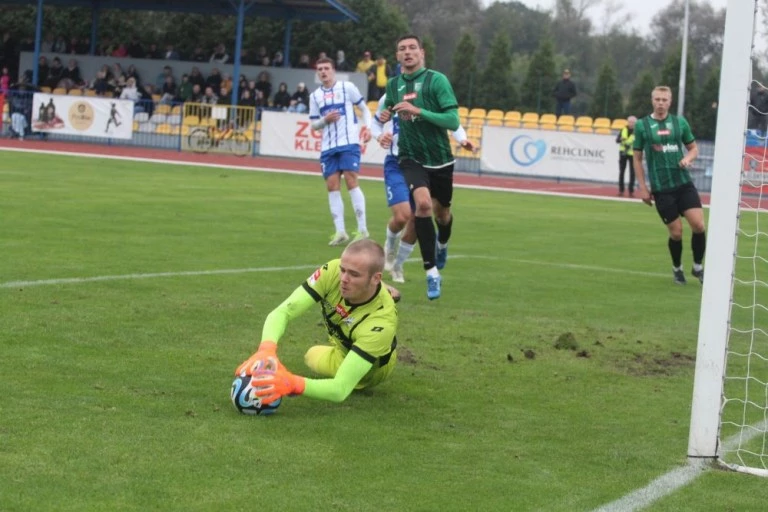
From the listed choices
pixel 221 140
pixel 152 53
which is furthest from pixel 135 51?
pixel 221 140

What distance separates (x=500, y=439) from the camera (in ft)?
19.1

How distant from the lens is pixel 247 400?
5867mm

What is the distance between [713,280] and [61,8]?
4982cm

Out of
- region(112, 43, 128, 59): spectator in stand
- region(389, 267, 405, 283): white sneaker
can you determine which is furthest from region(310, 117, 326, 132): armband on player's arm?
region(112, 43, 128, 59): spectator in stand

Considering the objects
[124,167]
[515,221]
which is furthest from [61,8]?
[515,221]

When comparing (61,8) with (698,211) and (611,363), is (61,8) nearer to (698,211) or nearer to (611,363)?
(698,211)

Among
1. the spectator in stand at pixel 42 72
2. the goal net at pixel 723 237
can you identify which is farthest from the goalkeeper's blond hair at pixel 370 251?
the spectator in stand at pixel 42 72

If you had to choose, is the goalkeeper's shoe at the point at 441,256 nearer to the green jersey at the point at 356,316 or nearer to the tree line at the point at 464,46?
the green jersey at the point at 356,316

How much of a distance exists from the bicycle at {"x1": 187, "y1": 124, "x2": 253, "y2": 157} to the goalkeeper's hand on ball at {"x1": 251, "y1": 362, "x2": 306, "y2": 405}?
96.0ft

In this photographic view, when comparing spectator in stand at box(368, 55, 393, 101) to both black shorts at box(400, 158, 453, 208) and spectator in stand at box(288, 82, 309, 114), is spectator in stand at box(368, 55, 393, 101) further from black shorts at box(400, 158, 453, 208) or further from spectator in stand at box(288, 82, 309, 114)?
black shorts at box(400, 158, 453, 208)

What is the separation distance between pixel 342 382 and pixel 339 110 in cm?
934

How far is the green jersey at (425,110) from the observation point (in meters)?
10.6

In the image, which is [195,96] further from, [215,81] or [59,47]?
[59,47]

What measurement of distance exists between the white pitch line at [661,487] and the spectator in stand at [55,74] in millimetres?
39037
